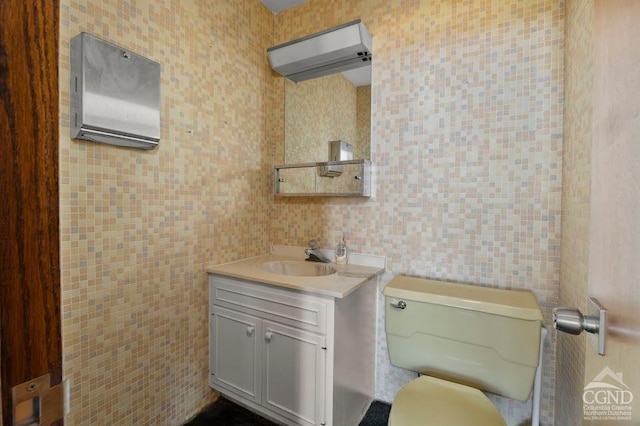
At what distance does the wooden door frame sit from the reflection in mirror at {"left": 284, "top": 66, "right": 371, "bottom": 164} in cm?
151

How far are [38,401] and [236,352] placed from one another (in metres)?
1.31

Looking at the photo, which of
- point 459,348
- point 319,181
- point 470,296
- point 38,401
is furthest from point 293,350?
point 38,401

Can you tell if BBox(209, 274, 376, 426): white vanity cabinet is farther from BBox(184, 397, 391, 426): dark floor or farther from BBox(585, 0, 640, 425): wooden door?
→ BBox(585, 0, 640, 425): wooden door

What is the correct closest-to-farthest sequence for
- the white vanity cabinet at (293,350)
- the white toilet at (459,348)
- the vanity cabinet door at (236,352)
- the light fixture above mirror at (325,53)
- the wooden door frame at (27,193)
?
1. the wooden door frame at (27,193)
2. the white toilet at (459,348)
3. the white vanity cabinet at (293,350)
4. the vanity cabinet door at (236,352)
5. the light fixture above mirror at (325,53)

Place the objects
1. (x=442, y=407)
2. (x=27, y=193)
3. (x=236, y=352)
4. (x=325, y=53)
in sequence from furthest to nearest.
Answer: (x=325, y=53)
(x=236, y=352)
(x=442, y=407)
(x=27, y=193)

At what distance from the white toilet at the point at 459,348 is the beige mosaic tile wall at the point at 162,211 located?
1077 mm

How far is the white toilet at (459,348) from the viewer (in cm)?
108

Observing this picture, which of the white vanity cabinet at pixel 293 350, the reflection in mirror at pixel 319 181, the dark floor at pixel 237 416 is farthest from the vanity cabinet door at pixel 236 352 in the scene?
the reflection in mirror at pixel 319 181

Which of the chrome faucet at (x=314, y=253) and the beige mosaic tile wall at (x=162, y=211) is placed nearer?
the beige mosaic tile wall at (x=162, y=211)

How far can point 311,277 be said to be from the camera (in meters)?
1.44

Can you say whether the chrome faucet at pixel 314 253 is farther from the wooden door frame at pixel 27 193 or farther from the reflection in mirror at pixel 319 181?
the wooden door frame at pixel 27 193

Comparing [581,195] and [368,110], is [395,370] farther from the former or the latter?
[368,110]

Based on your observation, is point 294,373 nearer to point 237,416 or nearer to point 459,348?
point 237,416

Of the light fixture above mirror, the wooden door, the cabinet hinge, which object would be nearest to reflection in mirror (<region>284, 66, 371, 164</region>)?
the light fixture above mirror
